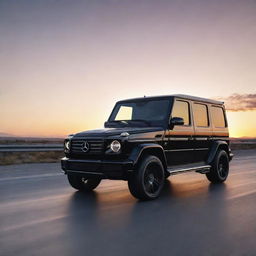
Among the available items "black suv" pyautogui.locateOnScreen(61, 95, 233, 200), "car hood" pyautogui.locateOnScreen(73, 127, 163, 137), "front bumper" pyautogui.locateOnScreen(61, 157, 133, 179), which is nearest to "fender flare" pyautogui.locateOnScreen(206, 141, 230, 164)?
"black suv" pyautogui.locateOnScreen(61, 95, 233, 200)

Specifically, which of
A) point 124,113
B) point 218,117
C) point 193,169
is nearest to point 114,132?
point 124,113

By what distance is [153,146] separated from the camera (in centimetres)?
656

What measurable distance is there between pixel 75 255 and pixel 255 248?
1903 millimetres

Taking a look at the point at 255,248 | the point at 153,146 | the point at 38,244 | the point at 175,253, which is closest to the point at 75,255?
the point at 38,244

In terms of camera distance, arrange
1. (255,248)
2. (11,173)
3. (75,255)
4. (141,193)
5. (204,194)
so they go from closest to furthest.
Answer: (75,255) < (255,248) < (141,193) < (204,194) < (11,173)

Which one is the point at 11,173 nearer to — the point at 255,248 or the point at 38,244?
the point at 38,244

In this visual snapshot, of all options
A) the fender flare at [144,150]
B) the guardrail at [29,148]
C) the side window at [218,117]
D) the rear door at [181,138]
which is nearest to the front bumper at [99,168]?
the fender flare at [144,150]

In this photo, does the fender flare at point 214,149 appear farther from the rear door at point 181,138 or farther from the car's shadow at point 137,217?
the car's shadow at point 137,217

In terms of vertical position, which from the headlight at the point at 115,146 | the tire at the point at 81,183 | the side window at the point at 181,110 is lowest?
the tire at the point at 81,183

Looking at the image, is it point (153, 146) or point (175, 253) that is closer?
point (175, 253)

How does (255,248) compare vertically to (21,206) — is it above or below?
below

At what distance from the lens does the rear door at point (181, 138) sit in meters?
7.21

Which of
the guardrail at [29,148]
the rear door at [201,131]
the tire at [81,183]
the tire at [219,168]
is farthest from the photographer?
the guardrail at [29,148]

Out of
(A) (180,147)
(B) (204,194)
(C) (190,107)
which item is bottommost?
(B) (204,194)
